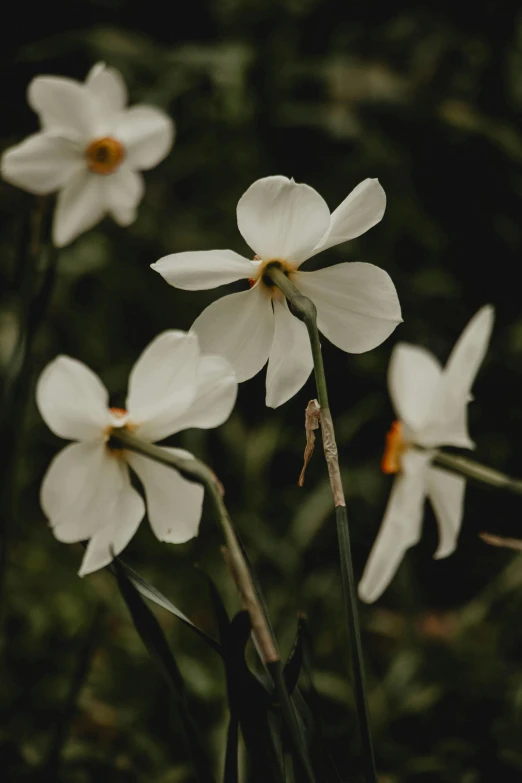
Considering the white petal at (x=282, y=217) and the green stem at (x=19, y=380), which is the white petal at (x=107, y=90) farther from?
the white petal at (x=282, y=217)

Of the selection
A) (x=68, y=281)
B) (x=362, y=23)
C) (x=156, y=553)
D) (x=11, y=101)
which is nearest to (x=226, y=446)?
(x=156, y=553)

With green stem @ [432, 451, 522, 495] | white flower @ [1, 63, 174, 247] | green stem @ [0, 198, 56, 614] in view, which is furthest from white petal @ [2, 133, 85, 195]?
green stem @ [432, 451, 522, 495]

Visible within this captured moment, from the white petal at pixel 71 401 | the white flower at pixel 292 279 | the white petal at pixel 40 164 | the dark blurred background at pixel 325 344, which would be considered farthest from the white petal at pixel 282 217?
the dark blurred background at pixel 325 344

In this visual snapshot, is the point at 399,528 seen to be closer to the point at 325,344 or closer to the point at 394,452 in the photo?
the point at 394,452

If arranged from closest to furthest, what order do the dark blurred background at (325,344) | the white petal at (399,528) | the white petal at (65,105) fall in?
the white petal at (399,528) → the white petal at (65,105) → the dark blurred background at (325,344)

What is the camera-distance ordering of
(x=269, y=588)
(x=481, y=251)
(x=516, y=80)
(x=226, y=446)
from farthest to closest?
(x=481, y=251) → (x=516, y=80) → (x=226, y=446) → (x=269, y=588)

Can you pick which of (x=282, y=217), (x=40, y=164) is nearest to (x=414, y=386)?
(x=282, y=217)

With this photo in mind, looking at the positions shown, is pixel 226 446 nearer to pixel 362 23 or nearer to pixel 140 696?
pixel 140 696

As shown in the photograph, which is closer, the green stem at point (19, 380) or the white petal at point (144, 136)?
the green stem at point (19, 380)
